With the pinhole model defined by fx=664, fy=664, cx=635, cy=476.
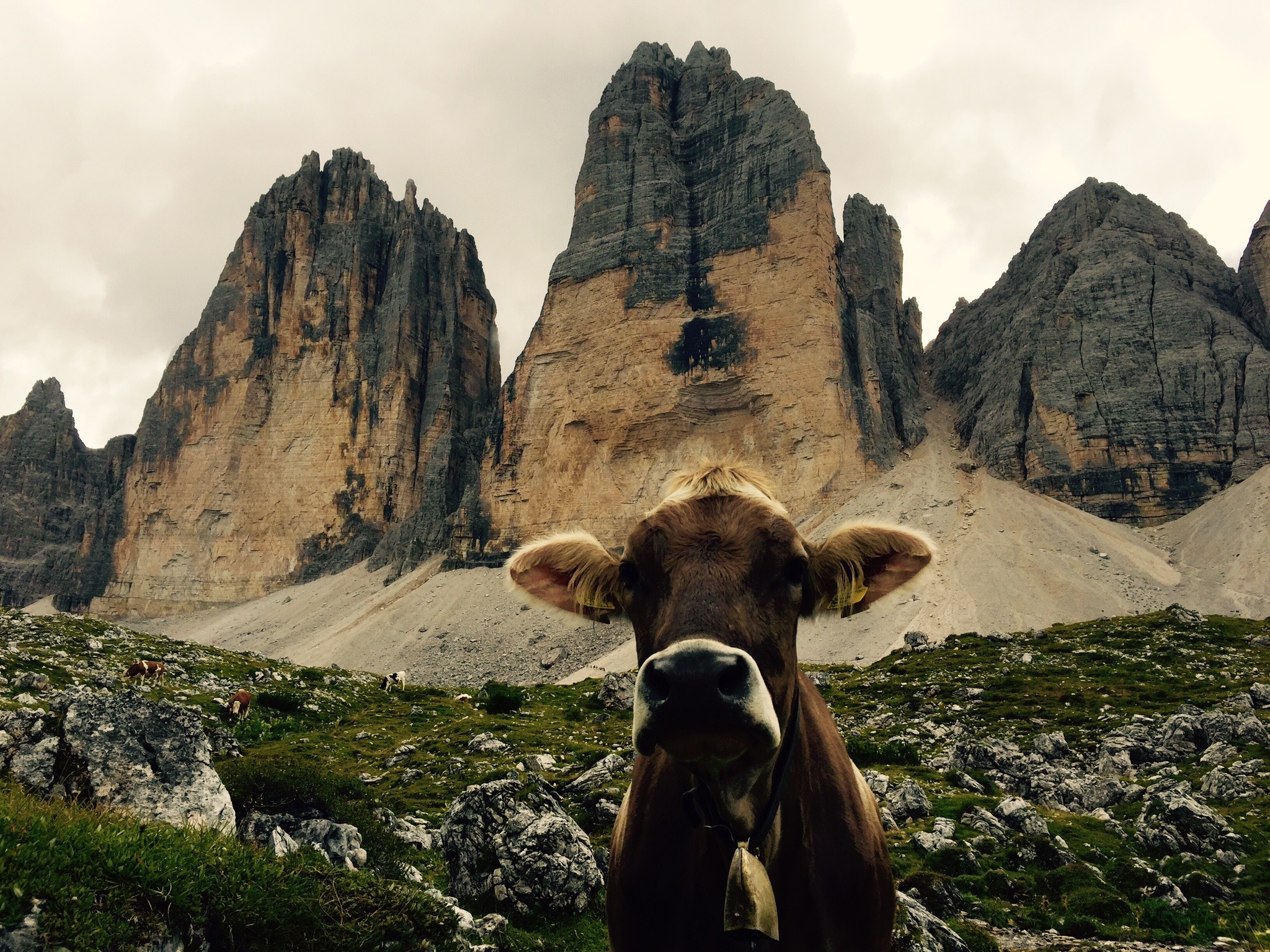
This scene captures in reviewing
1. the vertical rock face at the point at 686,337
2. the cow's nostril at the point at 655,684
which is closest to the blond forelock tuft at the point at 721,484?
the cow's nostril at the point at 655,684

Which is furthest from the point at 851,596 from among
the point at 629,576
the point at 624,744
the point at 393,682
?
the point at 393,682

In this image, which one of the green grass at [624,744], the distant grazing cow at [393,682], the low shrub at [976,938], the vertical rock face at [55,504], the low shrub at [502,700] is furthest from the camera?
the vertical rock face at [55,504]

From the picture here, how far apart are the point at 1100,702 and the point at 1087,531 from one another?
47126 millimetres

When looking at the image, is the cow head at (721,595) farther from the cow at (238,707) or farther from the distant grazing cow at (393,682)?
the distant grazing cow at (393,682)

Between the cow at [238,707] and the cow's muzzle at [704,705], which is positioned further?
the cow at [238,707]

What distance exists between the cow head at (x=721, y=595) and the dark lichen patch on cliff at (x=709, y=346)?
75.0 metres

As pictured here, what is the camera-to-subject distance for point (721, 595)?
2846 millimetres

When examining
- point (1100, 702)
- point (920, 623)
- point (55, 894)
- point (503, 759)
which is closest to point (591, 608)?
point (55, 894)

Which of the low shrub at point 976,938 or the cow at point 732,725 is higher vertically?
the cow at point 732,725

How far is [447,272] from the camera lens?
112812 mm

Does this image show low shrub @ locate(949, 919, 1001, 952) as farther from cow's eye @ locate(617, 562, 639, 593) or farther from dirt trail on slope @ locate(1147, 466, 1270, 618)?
dirt trail on slope @ locate(1147, 466, 1270, 618)

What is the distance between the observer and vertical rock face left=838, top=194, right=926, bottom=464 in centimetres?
7812

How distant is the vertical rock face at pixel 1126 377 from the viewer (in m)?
69.4

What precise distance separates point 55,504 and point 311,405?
210 feet
